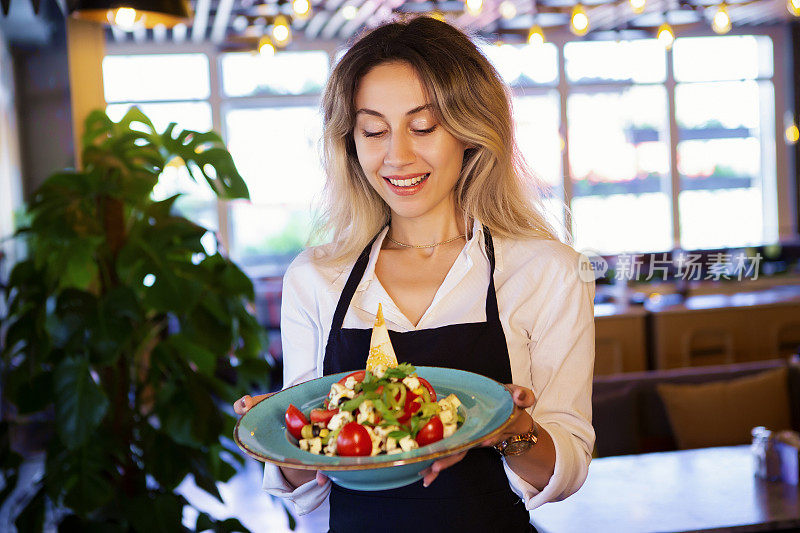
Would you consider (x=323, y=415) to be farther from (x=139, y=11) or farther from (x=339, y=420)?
(x=139, y=11)

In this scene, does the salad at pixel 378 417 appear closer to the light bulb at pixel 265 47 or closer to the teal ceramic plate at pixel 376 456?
the teal ceramic plate at pixel 376 456

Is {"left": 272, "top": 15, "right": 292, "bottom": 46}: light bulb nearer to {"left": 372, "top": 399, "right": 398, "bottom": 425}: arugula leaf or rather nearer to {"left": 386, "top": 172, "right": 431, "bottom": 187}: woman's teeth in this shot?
{"left": 386, "top": 172, "right": 431, "bottom": 187}: woman's teeth

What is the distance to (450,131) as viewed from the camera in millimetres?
1443

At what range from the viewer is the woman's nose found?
1408 mm

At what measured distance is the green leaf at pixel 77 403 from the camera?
7.77 feet

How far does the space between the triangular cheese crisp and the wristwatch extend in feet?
0.69

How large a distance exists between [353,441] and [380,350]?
264 millimetres

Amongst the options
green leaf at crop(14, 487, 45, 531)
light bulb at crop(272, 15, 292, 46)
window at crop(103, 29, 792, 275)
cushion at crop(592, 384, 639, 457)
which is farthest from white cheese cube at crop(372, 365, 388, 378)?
window at crop(103, 29, 792, 275)

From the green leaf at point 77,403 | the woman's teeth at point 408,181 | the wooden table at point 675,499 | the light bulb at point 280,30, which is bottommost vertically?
the wooden table at point 675,499

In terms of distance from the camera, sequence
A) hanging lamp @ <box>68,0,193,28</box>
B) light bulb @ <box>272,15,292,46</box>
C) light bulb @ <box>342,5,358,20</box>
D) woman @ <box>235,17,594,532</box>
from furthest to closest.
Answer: light bulb @ <box>342,5,358,20</box> → light bulb @ <box>272,15,292,46</box> → hanging lamp @ <box>68,0,193,28</box> → woman @ <box>235,17,594,532</box>

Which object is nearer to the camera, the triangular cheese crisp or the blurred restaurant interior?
the triangular cheese crisp

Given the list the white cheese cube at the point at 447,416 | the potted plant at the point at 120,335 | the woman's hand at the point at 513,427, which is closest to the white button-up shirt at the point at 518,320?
the woman's hand at the point at 513,427

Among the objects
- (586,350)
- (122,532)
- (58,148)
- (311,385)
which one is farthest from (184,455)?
(58,148)

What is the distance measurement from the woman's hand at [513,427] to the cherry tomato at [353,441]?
0.09 metres
